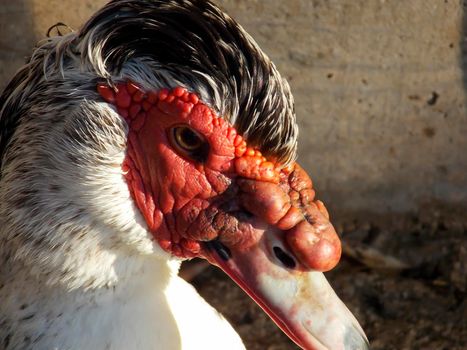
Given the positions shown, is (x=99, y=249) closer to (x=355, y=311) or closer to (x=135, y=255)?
(x=135, y=255)

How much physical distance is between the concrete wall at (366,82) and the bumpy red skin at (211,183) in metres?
1.52

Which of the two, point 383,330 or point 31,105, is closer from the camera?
point 31,105

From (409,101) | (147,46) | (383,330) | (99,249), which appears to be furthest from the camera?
(409,101)

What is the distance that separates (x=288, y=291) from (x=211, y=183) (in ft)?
1.02

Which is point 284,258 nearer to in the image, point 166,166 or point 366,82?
point 166,166

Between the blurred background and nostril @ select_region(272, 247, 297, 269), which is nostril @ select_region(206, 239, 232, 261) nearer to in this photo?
nostril @ select_region(272, 247, 297, 269)

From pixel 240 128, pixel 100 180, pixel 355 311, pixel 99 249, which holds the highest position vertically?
pixel 240 128

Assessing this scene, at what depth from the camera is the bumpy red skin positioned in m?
1.91

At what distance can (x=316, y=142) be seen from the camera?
153 inches

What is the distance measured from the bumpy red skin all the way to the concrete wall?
1.52m

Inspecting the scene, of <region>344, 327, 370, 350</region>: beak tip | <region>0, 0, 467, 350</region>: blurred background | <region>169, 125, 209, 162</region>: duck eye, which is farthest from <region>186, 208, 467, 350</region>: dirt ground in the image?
<region>169, 125, 209, 162</region>: duck eye

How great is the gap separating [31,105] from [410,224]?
241 centimetres

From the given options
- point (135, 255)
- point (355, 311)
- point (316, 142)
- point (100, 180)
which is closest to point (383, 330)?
point (355, 311)

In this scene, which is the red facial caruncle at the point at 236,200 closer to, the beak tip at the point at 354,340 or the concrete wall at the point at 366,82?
the beak tip at the point at 354,340
